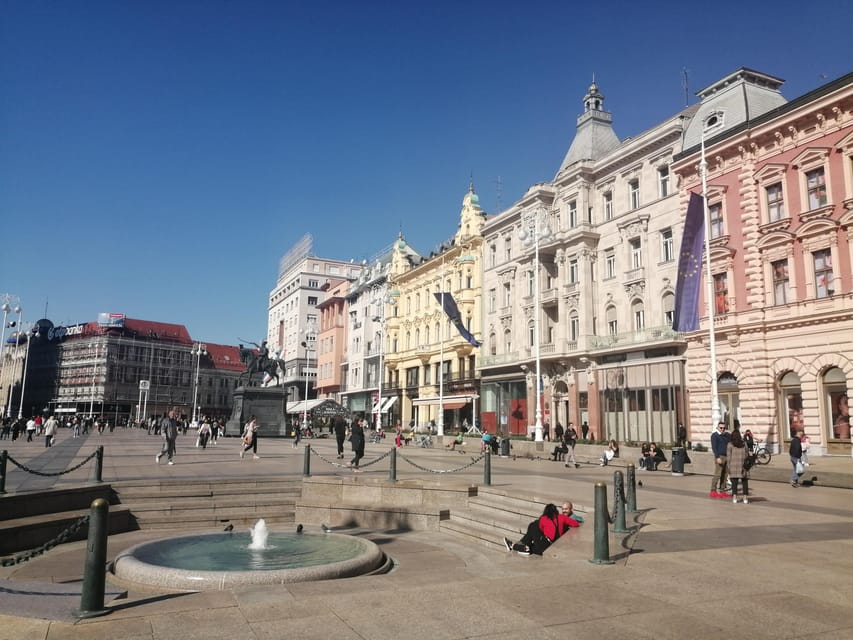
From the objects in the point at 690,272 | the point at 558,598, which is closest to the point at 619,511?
the point at 558,598

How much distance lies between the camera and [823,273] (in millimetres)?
27281

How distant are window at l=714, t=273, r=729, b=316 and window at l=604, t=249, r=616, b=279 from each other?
28.6ft

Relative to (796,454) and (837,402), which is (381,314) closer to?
(837,402)

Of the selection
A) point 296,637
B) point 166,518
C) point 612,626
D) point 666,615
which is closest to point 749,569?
point 666,615

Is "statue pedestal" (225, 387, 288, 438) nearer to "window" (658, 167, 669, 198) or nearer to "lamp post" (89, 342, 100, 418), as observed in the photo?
"window" (658, 167, 669, 198)

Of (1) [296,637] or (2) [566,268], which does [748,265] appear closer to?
(2) [566,268]

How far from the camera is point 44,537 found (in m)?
11.6

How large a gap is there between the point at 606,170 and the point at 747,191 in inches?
477

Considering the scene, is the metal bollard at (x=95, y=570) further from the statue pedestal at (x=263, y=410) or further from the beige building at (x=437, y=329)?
the beige building at (x=437, y=329)

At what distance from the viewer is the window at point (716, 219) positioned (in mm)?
32303

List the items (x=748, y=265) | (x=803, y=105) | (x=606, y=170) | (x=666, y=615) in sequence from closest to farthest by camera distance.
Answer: (x=666, y=615) < (x=803, y=105) < (x=748, y=265) < (x=606, y=170)

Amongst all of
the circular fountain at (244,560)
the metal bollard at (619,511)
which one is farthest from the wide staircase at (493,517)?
the circular fountain at (244,560)

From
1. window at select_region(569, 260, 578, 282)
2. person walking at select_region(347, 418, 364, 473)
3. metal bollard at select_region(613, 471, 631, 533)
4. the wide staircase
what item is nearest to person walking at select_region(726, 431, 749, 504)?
the wide staircase

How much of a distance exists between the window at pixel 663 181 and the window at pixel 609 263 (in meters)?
4.88
